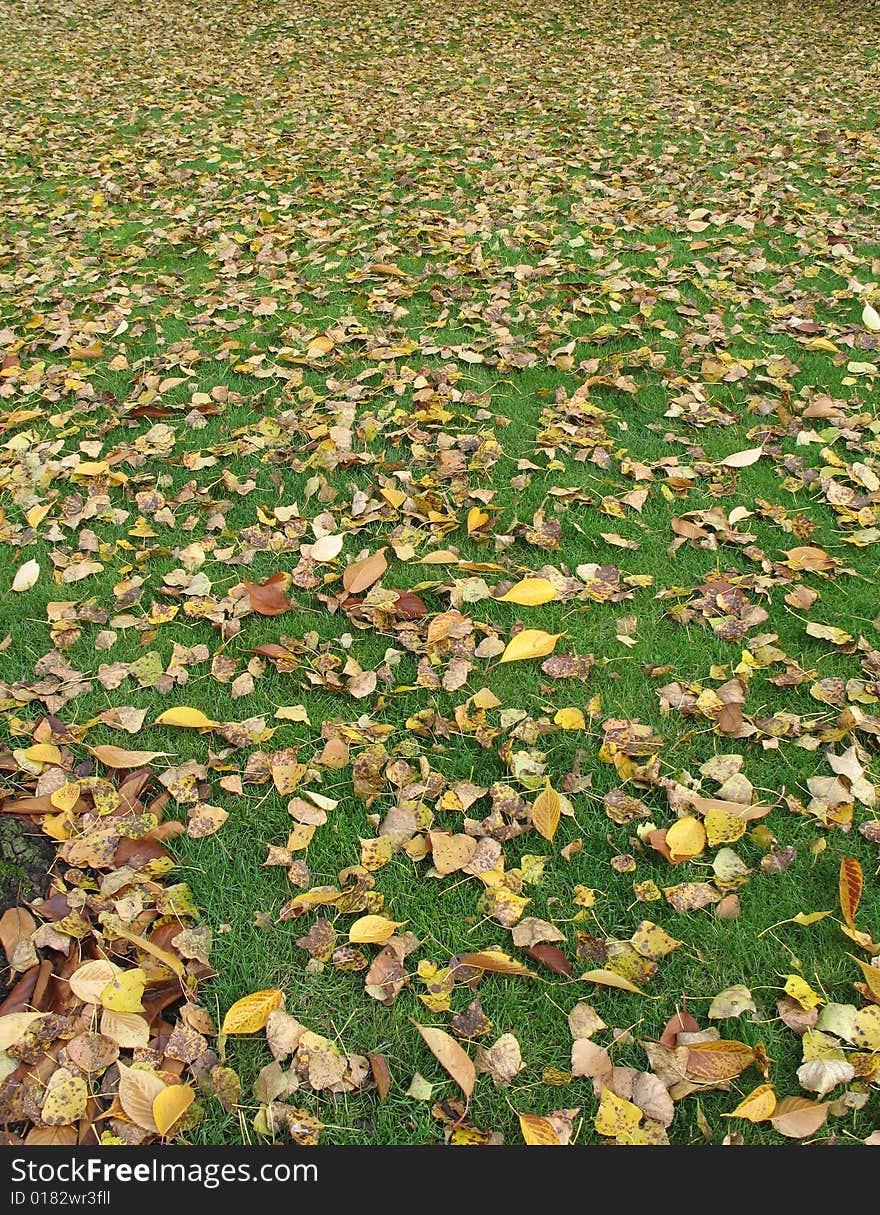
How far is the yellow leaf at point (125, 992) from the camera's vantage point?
6.06 feet

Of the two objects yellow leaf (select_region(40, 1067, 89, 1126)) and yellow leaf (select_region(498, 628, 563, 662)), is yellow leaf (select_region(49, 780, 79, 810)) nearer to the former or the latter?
yellow leaf (select_region(40, 1067, 89, 1126))

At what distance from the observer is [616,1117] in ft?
5.48

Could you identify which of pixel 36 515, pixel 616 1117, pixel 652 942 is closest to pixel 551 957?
pixel 652 942

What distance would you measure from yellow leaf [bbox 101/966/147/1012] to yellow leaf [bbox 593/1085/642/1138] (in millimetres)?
1011

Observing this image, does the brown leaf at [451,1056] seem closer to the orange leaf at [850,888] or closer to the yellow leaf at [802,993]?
the yellow leaf at [802,993]

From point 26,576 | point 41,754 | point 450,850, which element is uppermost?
point 26,576

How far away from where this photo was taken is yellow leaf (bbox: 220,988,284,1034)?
1842 mm

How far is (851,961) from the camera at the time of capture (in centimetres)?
190

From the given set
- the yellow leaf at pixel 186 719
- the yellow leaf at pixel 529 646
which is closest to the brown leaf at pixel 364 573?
the yellow leaf at pixel 529 646

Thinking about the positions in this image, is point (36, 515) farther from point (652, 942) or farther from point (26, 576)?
point (652, 942)

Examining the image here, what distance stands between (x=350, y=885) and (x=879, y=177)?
6192mm

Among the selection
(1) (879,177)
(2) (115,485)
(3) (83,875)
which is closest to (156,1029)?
(3) (83,875)

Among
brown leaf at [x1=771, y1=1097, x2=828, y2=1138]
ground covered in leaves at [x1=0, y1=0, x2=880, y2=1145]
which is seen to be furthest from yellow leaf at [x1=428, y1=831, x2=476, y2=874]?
brown leaf at [x1=771, y1=1097, x2=828, y2=1138]

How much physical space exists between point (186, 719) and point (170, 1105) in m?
1.06
